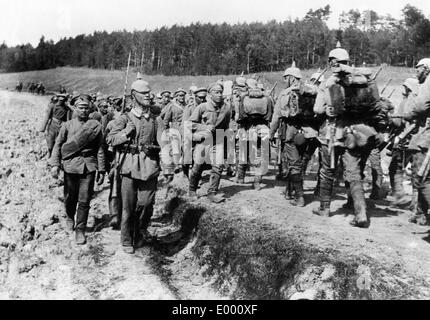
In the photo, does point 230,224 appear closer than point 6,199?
Yes

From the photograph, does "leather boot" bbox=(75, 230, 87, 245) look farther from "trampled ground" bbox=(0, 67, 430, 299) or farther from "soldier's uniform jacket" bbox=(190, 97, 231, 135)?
"soldier's uniform jacket" bbox=(190, 97, 231, 135)

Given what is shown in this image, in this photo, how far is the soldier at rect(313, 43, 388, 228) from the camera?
6758mm

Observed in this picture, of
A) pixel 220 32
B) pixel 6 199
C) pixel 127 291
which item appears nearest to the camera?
pixel 127 291

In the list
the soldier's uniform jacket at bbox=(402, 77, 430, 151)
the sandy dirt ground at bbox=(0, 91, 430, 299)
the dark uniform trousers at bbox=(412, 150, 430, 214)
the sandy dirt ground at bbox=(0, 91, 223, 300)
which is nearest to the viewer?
the sandy dirt ground at bbox=(0, 91, 430, 299)

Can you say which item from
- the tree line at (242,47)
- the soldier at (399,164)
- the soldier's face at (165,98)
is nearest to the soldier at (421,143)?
the soldier at (399,164)

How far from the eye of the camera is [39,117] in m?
30.4

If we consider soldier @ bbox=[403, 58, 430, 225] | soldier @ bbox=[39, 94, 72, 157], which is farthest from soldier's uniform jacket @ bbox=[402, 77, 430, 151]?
soldier @ bbox=[39, 94, 72, 157]

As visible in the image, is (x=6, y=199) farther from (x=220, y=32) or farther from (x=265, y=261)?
(x=220, y=32)

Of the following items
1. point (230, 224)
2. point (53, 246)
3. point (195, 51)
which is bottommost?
point (53, 246)

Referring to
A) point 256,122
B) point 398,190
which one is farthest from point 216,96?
point 398,190

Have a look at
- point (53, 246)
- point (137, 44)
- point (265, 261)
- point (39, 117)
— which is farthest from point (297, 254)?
point (137, 44)

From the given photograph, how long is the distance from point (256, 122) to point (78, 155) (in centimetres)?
372

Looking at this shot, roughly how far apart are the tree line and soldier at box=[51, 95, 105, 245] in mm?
57850

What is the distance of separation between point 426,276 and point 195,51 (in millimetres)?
81080
